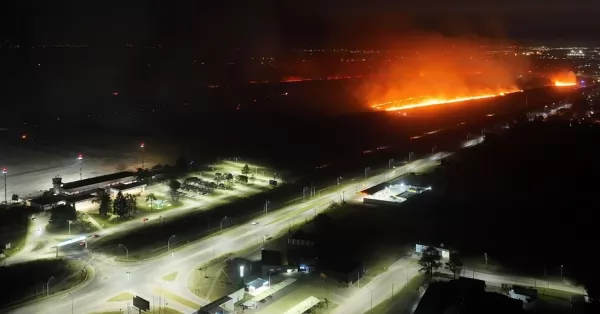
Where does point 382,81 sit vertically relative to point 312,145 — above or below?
above

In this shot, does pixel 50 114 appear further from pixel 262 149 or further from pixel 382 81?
pixel 382 81

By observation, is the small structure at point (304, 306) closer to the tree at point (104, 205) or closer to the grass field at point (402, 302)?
the grass field at point (402, 302)

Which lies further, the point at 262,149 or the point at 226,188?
the point at 262,149

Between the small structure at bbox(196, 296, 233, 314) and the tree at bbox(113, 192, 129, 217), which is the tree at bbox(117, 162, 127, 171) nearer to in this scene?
the tree at bbox(113, 192, 129, 217)

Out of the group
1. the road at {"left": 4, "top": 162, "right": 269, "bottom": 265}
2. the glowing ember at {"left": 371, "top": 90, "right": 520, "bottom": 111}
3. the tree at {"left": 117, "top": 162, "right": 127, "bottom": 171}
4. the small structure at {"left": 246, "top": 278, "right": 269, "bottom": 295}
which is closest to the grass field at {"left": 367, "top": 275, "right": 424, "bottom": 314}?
the small structure at {"left": 246, "top": 278, "right": 269, "bottom": 295}

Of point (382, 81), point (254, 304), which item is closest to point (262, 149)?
point (254, 304)

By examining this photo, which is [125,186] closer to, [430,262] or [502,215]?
[430,262]
